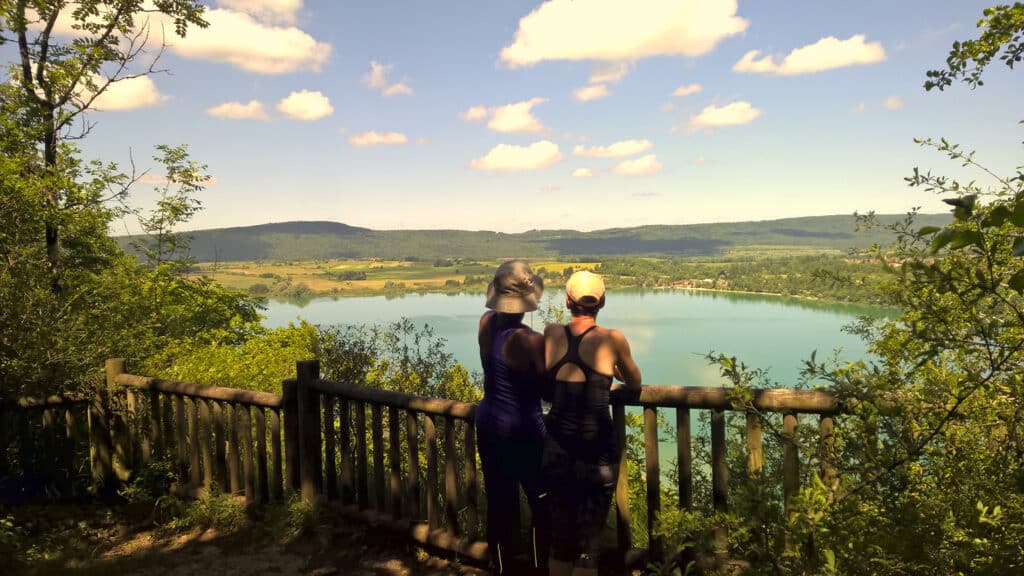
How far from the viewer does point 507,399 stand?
3.18 meters

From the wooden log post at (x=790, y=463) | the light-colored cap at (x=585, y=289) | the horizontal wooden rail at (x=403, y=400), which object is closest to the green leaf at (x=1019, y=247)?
the wooden log post at (x=790, y=463)

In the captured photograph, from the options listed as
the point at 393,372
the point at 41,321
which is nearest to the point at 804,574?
the point at 41,321

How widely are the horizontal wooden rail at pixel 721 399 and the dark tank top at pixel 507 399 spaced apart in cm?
43

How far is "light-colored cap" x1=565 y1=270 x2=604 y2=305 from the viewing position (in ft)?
9.34

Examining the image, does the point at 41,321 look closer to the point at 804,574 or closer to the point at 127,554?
the point at 127,554

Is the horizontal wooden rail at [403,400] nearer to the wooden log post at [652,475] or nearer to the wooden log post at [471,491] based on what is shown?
the wooden log post at [471,491]

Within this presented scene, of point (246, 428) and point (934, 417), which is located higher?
A: point (934, 417)

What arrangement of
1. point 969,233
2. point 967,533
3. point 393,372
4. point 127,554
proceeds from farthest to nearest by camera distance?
point 393,372, point 127,554, point 967,533, point 969,233

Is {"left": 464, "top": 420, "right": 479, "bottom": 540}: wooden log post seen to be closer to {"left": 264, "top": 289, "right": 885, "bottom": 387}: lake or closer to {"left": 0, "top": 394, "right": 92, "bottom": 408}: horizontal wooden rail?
{"left": 0, "top": 394, "right": 92, "bottom": 408}: horizontal wooden rail

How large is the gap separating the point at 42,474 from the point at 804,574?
674 cm

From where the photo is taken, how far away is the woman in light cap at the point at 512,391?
312 centimetres

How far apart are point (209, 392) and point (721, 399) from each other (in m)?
4.20

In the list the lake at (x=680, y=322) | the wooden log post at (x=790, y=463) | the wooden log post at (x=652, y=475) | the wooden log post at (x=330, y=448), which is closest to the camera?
the wooden log post at (x=790, y=463)

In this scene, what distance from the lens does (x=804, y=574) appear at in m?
2.03
